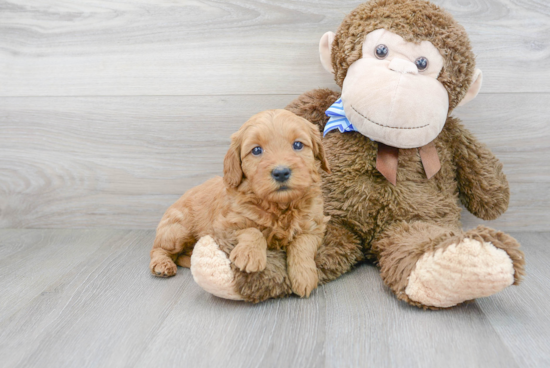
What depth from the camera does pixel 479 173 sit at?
1.52 meters

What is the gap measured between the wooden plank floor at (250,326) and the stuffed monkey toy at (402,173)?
71 mm

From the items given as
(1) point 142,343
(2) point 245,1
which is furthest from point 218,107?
(1) point 142,343

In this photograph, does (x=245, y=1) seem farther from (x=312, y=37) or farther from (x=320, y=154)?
(x=320, y=154)

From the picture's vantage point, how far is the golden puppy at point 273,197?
1119 millimetres

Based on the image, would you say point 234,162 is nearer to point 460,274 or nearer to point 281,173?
point 281,173

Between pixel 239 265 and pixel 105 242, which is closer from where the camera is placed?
pixel 239 265

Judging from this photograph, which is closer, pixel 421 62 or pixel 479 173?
pixel 421 62

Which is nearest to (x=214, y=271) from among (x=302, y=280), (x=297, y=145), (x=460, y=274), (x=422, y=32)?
(x=302, y=280)

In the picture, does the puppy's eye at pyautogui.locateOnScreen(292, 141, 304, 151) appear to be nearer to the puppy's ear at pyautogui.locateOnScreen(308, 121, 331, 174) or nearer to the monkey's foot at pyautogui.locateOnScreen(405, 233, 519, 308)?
the puppy's ear at pyautogui.locateOnScreen(308, 121, 331, 174)

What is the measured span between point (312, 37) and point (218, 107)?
1.48 ft

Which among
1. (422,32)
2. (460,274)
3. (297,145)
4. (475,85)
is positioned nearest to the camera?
(460,274)

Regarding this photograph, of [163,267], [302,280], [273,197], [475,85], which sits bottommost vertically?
[163,267]

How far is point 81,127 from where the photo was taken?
6.00 ft

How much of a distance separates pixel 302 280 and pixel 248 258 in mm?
169
